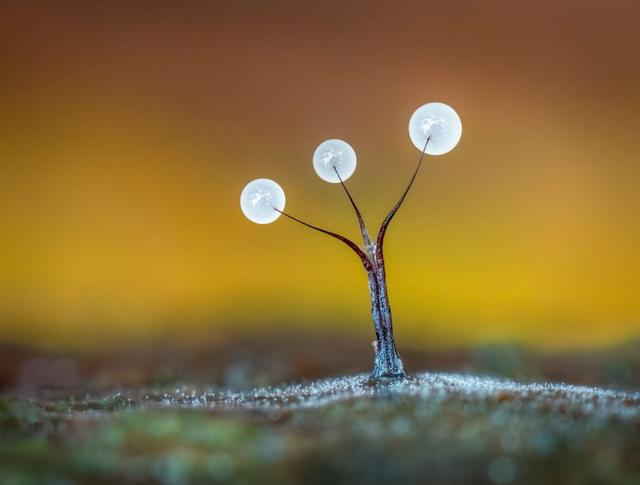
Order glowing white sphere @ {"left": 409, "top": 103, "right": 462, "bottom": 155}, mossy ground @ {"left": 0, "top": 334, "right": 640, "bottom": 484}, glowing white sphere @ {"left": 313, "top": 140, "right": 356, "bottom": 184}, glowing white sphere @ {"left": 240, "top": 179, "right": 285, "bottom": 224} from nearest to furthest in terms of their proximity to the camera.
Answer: mossy ground @ {"left": 0, "top": 334, "right": 640, "bottom": 484} → glowing white sphere @ {"left": 409, "top": 103, "right": 462, "bottom": 155} → glowing white sphere @ {"left": 240, "top": 179, "right": 285, "bottom": 224} → glowing white sphere @ {"left": 313, "top": 140, "right": 356, "bottom": 184}

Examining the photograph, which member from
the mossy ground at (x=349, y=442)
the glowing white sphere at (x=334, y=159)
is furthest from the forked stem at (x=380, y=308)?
the mossy ground at (x=349, y=442)

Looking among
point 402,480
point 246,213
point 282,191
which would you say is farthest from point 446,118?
point 402,480

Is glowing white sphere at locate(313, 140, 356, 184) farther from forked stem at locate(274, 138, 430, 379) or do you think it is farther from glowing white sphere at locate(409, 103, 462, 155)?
glowing white sphere at locate(409, 103, 462, 155)

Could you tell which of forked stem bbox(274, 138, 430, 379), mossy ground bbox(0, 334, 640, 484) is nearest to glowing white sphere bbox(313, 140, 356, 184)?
forked stem bbox(274, 138, 430, 379)

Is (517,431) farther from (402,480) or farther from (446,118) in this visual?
A: (446,118)

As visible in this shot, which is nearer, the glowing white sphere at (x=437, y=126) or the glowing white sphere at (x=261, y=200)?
the glowing white sphere at (x=437, y=126)

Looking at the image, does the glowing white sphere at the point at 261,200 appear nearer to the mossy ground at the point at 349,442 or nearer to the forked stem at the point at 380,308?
the forked stem at the point at 380,308
